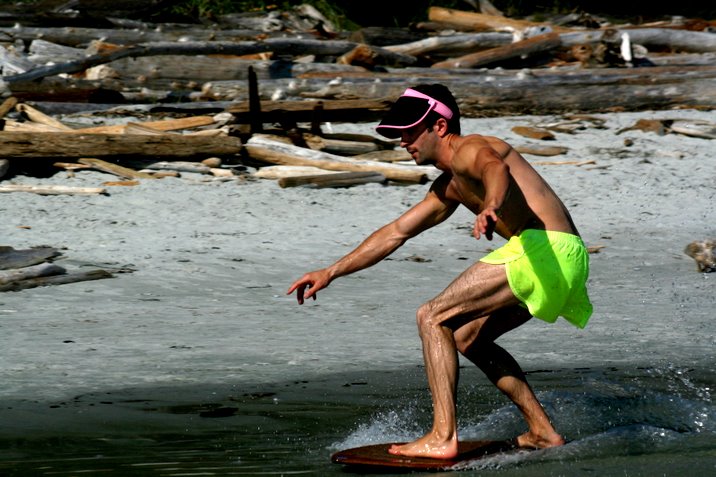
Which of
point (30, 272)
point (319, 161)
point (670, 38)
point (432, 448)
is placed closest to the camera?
point (432, 448)

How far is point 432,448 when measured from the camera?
213 inches

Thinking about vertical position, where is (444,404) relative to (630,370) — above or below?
above

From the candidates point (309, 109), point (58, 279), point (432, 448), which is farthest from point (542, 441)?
point (309, 109)

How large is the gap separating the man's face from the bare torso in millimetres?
142

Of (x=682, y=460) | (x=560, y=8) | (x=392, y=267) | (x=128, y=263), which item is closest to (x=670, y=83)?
(x=560, y=8)

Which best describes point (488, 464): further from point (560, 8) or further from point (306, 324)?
point (560, 8)

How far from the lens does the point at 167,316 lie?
8766 mm

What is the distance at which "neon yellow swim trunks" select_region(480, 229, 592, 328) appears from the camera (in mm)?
5406

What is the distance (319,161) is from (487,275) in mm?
8310

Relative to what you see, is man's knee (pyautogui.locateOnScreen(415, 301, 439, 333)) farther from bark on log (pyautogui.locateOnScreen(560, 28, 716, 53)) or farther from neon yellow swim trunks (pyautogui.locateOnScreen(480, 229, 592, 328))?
bark on log (pyautogui.locateOnScreen(560, 28, 716, 53))

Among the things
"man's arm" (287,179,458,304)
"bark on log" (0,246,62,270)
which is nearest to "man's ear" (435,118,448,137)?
"man's arm" (287,179,458,304)

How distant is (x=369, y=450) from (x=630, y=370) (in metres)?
2.64

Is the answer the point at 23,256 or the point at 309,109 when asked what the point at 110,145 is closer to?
the point at 309,109

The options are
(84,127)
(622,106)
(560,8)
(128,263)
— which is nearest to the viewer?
Answer: (128,263)
